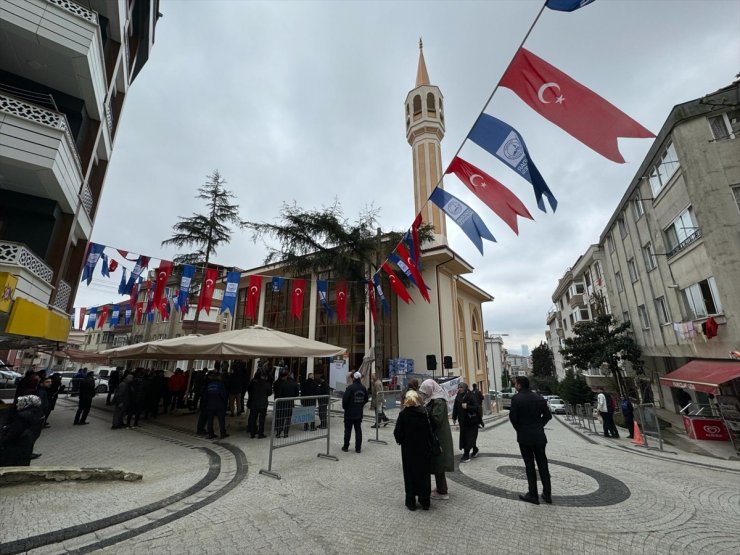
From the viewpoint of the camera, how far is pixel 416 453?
451cm

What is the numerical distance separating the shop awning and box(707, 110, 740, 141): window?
8.79 meters

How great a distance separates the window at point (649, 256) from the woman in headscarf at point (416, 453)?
19.6m

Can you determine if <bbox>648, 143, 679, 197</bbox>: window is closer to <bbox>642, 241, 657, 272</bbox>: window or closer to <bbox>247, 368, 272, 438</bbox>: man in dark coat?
<bbox>642, 241, 657, 272</bbox>: window

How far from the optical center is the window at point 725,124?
1285 centimetres

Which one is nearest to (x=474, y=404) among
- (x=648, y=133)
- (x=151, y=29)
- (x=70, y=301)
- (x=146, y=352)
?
(x=648, y=133)

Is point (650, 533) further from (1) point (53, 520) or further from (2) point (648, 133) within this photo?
(1) point (53, 520)

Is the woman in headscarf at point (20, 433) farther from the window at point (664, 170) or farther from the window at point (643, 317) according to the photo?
the window at point (643, 317)

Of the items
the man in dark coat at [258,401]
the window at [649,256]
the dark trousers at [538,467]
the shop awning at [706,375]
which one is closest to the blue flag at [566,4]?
the dark trousers at [538,467]

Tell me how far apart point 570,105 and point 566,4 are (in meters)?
1.30

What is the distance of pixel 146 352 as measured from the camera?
35.5 feet

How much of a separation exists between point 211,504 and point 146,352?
26.6ft

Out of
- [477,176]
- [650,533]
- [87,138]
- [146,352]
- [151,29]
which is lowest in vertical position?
[650,533]

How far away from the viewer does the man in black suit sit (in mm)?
4746

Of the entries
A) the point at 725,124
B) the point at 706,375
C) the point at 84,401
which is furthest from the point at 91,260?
the point at 725,124
